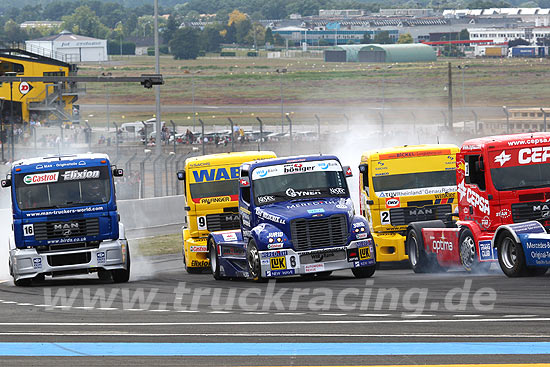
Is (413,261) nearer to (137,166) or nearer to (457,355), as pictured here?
(457,355)

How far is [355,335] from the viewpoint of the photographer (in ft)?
37.2

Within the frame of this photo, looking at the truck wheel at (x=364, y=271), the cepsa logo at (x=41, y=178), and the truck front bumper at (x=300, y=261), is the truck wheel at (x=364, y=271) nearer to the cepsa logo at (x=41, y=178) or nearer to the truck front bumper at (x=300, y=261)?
the truck front bumper at (x=300, y=261)

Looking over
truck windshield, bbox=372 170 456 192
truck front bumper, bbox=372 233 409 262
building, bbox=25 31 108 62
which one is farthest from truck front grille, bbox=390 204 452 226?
building, bbox=25 31 108 62

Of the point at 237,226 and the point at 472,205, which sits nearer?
the point at 472,205

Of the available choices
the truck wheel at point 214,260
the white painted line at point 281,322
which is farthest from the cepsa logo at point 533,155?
the truck wheel at point 214,260

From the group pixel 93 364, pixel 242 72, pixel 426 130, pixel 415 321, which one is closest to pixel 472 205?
pixel 415 321

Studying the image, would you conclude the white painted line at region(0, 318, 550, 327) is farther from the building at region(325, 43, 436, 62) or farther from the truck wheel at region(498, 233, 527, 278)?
Answer: the building at region(325, 43, 436, 62)

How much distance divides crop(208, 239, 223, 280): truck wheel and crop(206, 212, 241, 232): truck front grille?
1790 millimetres

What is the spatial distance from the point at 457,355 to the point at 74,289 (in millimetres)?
10283

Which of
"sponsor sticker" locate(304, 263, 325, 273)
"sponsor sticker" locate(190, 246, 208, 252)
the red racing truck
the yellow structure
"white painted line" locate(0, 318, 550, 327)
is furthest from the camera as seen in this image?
the yellow structure

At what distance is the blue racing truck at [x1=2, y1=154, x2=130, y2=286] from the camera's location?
19891 millimetres

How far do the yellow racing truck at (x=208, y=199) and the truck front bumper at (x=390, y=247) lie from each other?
3.07m

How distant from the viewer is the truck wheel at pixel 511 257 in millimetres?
16000

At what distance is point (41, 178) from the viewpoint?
20078 mm
